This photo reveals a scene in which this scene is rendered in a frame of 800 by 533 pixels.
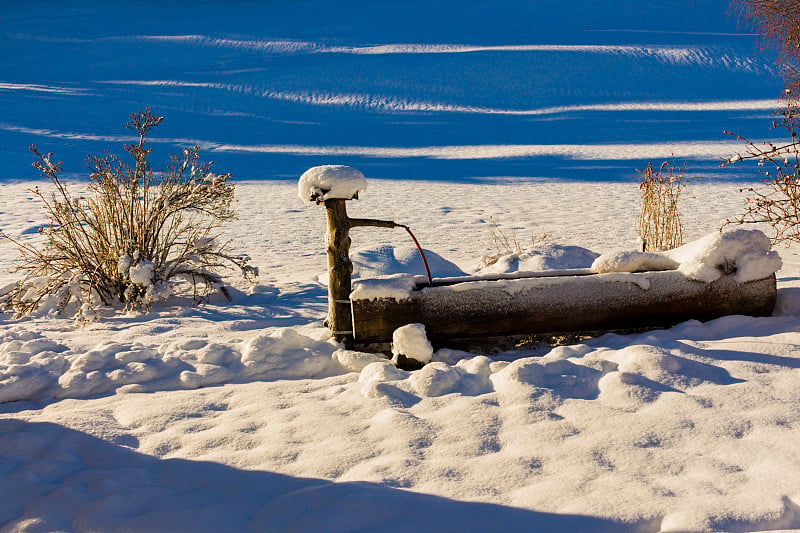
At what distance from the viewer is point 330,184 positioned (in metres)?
4.02

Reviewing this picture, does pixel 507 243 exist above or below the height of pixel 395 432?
above

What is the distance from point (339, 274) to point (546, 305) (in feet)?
3.80

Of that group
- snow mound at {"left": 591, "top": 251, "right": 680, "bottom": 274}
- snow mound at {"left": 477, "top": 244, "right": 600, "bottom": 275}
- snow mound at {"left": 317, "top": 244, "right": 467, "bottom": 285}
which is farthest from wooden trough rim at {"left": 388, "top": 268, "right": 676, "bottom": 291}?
snow mound at {"left": 317, "top": 244, "right": 467, "bottom": 285}

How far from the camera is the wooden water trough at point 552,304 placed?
3971 millimetres

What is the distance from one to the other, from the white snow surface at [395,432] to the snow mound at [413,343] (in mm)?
125

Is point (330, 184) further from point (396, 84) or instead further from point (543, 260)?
point (396, 84)

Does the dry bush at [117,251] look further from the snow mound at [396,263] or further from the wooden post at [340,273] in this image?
the wooden post at [340,273]

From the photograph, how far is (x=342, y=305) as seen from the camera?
4.16m

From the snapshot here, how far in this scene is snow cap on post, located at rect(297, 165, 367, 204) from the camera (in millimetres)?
4020

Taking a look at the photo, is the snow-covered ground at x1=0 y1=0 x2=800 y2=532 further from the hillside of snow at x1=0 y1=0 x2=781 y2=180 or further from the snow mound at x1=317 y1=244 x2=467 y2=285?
the hillside of snow at x1=0 y1=0 x2=781 y2=180

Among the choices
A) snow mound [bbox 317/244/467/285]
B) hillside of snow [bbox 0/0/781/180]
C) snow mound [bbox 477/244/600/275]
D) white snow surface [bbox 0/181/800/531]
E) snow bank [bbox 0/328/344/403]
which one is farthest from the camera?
hillside of snow [bbox 0/0/781/180]

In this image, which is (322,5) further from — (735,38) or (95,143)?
(95,143)

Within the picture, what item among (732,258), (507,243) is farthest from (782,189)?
(507,243)

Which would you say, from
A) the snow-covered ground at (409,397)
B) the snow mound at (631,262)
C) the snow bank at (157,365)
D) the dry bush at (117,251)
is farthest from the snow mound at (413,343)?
the dry bush at (117,251)
